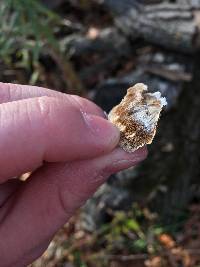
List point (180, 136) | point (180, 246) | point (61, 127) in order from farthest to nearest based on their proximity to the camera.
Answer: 1. point (180, 136)
2. point (180, 246)
3. point (61, 127)

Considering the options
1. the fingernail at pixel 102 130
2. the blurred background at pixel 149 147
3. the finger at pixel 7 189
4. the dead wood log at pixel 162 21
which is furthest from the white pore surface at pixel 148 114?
the dead wood log at pixel 162 21

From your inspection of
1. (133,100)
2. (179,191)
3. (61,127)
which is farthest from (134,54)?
(61,127)

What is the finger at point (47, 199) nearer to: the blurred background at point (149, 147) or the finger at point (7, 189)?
the finger at point (7, 189)

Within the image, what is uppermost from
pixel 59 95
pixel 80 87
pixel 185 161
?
pixel 59 95

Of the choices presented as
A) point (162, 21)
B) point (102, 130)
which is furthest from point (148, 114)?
point (162, 21)

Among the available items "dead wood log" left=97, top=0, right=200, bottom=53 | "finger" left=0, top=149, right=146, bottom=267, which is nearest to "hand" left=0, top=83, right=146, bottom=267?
"finger" left=0, top=149, right=146, bottom=267

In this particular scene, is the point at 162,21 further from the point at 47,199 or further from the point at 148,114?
the point at 47,199

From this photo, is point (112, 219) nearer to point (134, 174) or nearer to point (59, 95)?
point (134, 174)

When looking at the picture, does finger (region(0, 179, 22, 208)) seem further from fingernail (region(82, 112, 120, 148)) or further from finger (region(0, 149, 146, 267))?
fingernail (region(82, 112, 120, 148))
